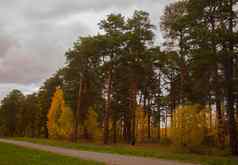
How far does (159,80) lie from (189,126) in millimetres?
23151

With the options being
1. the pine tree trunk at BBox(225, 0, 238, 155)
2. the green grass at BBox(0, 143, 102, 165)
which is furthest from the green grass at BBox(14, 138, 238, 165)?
the green grass at BBox(0, 143, 102, 165)

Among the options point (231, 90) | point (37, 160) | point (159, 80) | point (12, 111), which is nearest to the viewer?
point (37, 160)

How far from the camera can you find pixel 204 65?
23.4m

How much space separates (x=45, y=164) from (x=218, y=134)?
55.3ft

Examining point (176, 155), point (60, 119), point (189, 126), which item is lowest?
point (176, 155)

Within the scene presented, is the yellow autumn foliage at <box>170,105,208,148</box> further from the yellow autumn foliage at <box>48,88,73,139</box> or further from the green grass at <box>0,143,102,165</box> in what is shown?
the yellow autumn foliage at <box>48,88,73,139</box>

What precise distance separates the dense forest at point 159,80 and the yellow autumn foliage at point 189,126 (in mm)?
76

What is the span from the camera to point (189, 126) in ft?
83.0

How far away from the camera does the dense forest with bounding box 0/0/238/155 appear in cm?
2273

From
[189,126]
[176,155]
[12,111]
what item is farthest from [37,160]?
[12,111]

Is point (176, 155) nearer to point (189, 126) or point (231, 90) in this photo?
point (189, 126)

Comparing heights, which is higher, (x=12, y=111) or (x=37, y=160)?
(x=12, y=111)

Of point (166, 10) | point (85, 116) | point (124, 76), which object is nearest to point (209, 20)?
point (166, 10)

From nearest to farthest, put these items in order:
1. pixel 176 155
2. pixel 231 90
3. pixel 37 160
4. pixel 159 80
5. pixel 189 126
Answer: pixel 37 160 < pixel 176 155 < pixel 231 90 < pixel 189 126 < pixel 159 80
